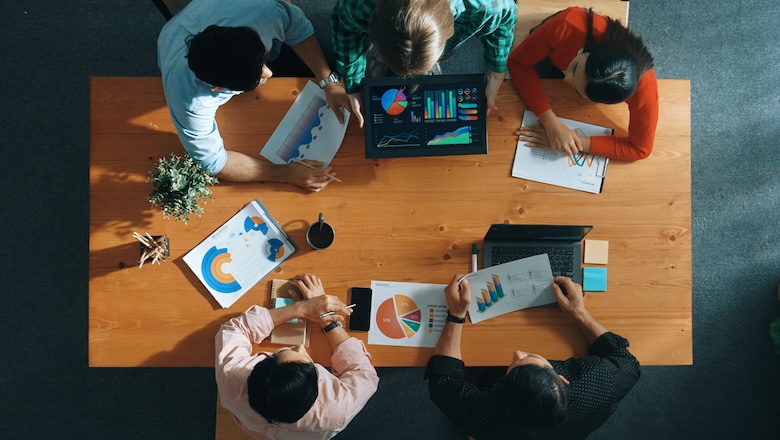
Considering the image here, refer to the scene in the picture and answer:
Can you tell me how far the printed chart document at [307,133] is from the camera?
1663mm

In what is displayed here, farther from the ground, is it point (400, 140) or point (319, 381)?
point (400, 140)

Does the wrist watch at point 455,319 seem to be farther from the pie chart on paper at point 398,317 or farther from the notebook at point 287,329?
the notebook at point 287,329

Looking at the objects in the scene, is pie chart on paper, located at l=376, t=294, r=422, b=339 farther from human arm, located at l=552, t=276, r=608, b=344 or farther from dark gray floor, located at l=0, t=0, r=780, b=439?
dark gray floor, located at l=0, t=0, r=780, b=439

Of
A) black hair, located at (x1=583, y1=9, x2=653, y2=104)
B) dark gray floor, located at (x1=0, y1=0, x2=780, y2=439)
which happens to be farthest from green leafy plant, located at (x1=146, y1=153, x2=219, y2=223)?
black hair, located at (x1=583, y1=9, x2=653, y2=104)

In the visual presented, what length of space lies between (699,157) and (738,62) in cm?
46

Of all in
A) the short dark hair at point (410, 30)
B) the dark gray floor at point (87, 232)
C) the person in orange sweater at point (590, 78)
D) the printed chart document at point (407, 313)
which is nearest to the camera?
the short dark hair at point (410, 30)

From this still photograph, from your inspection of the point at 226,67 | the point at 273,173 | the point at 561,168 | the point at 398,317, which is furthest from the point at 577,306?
the point at 226,67

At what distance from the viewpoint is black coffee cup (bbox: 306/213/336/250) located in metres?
1.64

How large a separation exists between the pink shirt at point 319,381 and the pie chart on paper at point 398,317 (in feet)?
0.31

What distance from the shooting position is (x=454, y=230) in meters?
1.67

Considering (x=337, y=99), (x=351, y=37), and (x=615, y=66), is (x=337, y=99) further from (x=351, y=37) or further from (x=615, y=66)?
(x=615, y=66)

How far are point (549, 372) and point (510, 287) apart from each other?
26 centimetres

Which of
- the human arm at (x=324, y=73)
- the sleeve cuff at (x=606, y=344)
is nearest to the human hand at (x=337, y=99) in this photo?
the human arm at (x=324, y=73)

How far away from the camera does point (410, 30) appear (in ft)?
4.06
